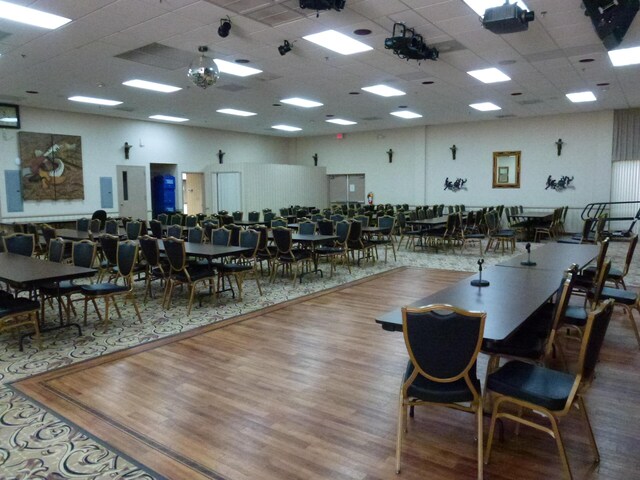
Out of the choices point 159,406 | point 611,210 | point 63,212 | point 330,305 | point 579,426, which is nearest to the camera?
point 579,426

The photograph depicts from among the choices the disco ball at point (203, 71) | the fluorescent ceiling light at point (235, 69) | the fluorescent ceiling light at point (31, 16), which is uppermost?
the fluorescent ceiling light at point (235, 69)

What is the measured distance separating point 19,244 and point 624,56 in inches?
399

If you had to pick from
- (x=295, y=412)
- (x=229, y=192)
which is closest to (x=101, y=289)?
(x=295, y=412)

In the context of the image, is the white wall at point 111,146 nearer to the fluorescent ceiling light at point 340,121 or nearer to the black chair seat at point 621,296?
the fluorescent ceiling light at point 340,121

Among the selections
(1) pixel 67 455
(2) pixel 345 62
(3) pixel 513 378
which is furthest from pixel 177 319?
(2) pixel 345 62

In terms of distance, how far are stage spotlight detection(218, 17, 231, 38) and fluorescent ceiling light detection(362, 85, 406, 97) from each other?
4812mm

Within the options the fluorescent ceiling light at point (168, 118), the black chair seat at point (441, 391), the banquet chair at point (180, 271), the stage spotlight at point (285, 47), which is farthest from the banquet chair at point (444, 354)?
the fluorescent ceiling light at point (168, 118)

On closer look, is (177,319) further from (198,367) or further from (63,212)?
(63,212)

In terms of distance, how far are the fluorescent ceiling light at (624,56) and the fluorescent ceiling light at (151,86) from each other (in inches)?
326

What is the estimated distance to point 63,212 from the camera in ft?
42.6

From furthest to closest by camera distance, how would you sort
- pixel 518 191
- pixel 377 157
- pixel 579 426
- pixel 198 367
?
pixel 377 157
pixel 518 191
pixel 198 367
pixel 579 426

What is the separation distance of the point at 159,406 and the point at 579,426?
296 centimetres

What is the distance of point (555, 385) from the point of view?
2.70 meters

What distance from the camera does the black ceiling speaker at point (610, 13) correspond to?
4.95 metres
